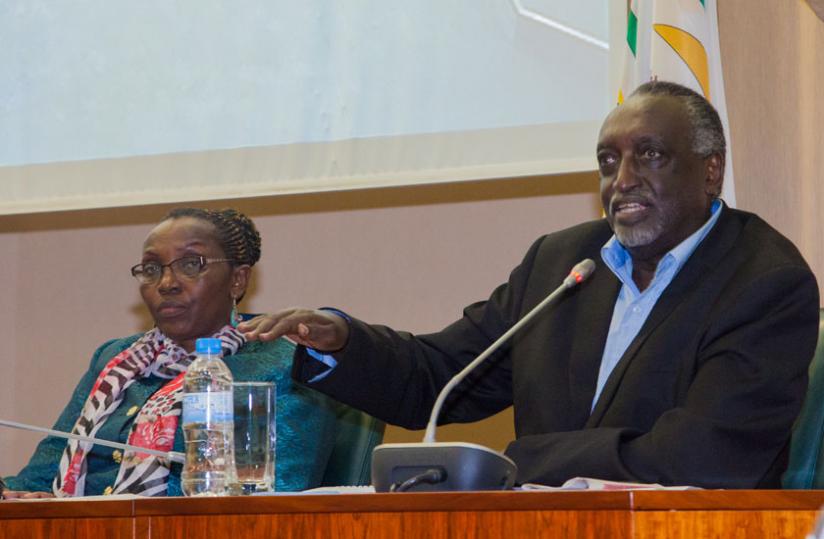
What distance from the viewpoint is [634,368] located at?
251 cm

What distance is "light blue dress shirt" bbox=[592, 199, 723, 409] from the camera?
8.63ft

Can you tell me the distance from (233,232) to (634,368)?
51.0 inches

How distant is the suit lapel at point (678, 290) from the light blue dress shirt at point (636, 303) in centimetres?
2

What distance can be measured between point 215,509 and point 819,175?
2.51m

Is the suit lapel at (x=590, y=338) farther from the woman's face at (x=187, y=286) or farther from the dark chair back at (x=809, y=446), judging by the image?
the woman's face at (x=187, y=286)

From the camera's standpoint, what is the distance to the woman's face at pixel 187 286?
10.9 feet

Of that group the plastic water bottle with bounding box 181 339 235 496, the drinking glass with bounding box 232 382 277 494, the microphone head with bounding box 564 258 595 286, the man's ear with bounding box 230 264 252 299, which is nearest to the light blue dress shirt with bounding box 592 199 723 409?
the microphone head with bounding box 564 258 595 286

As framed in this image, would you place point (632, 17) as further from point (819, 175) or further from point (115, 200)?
point (115, 200)

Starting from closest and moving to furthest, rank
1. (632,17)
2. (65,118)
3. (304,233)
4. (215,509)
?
(215,509) < (632,17) < (65,118) < (304,233)

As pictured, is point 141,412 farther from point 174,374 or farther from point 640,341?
point 640,341

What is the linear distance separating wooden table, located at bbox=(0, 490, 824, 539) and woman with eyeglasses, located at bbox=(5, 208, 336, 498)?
1.23m

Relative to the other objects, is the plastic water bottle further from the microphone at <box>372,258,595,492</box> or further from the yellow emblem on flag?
the yellow emblem on flag

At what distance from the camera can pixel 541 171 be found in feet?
12.2

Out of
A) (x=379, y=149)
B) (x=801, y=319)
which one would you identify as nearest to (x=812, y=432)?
(x=801, y=319)
